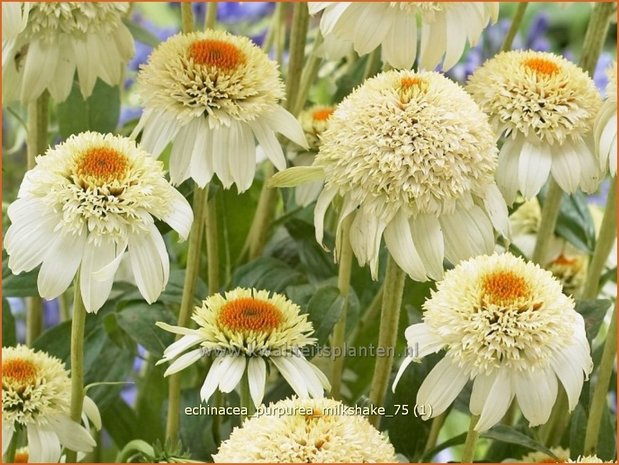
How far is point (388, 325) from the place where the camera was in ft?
1.84

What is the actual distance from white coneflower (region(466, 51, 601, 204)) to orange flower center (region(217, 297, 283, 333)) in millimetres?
150

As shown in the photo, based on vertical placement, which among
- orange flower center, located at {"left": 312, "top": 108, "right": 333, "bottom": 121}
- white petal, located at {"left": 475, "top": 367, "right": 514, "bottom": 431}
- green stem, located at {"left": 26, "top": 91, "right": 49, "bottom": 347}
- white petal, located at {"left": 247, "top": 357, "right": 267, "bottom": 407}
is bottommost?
white petal, located at {"left": 475, "top": 367, "right": 514, "bottom": 431}

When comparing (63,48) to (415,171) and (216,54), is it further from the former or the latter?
(415,171)

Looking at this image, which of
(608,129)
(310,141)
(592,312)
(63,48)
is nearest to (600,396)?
(592,312)

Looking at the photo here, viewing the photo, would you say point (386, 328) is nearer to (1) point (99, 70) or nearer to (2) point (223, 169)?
(2) point (223, 169)

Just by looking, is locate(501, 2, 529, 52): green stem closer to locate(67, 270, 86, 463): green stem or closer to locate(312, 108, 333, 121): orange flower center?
locate(312, 108, 333, 121): orange flower center

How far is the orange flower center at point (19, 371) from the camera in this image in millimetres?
564

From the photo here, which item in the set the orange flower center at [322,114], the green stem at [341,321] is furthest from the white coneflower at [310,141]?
the green stem at [341,321]

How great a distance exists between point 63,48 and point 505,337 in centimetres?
35

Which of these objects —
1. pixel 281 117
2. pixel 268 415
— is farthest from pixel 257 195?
pixel 268 415

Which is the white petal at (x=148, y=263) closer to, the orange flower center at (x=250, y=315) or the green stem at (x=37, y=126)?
the orange flower center at (x=250, y=315)

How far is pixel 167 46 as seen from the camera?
585 mm

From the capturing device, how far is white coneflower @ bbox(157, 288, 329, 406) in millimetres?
531

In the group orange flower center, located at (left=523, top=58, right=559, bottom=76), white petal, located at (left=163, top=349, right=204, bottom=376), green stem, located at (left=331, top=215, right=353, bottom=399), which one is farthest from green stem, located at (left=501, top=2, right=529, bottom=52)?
white petal, located at (left=163, top=349, right=204, bottom=376)
